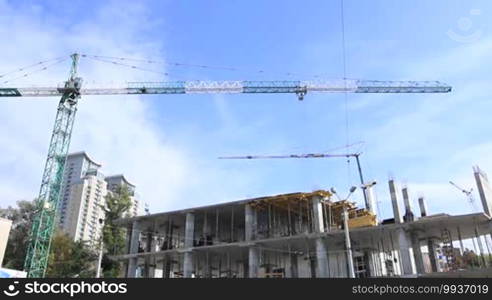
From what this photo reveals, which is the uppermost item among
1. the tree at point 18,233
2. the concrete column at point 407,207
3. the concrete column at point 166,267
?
the tree at point 18,233

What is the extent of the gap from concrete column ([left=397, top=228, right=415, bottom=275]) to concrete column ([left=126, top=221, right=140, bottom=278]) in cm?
2774

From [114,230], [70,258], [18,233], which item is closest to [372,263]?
[114,230]

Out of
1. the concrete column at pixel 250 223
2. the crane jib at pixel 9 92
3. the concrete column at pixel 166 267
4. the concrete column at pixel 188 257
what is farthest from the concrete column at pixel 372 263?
the crane jib at pixel 9 92

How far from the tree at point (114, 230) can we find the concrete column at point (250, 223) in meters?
26.2

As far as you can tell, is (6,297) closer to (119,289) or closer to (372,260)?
(119,289)

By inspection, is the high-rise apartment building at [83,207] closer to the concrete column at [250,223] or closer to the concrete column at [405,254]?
the concrete column at [250,223]

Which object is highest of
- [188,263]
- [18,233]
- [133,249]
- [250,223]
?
[18,233]

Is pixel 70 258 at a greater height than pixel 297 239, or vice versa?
pixel 70 258

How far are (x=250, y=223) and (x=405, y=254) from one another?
13974 mm

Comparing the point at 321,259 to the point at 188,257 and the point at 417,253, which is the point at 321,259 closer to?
the point at 417,253

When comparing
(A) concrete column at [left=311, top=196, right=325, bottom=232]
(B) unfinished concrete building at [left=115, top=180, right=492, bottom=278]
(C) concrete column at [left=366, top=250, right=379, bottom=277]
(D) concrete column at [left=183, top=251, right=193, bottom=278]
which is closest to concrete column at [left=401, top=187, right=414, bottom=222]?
(B) unfinished concrete building at [left=115, top=180, right=492, bottom=278]

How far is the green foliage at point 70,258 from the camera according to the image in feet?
199

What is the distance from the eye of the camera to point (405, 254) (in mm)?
33500

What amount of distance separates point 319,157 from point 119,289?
173ft
